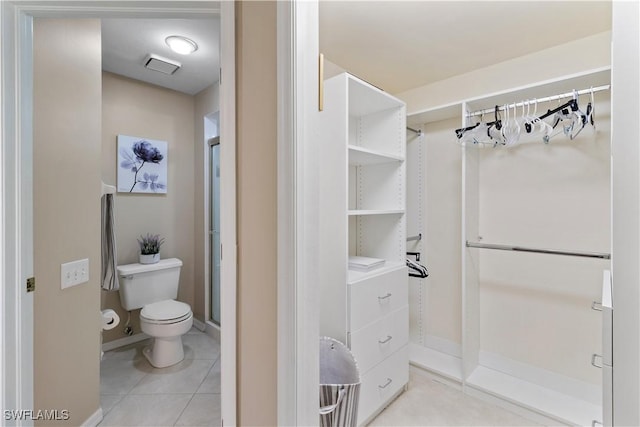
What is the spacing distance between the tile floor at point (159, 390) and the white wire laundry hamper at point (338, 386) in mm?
871

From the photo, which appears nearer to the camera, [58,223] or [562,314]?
[58,223]

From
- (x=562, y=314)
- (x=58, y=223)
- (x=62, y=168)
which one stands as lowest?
(x=562, y=314)

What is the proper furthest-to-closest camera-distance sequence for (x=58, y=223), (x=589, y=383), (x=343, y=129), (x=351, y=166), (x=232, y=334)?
1. (x=351, y=166)
2. (x=589, y=383)
3. (x=343, y=129)
4. (x=58, y=223)
5. (x=232, y=334)

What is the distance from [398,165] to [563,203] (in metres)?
1.11

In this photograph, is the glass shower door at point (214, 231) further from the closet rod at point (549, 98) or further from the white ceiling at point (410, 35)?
the closet rod at point (549, 98)

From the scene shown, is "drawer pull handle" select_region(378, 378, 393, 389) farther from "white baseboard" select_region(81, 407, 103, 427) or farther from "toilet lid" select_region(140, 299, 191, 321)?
"white baseboard" select_region(81, 407, 103, 427)

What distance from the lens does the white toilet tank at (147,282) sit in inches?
98.3

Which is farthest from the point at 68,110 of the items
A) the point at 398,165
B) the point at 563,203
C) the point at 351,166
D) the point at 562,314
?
Answer: the point at 562,314

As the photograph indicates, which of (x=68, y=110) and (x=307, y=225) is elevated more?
(x=68, y=110)

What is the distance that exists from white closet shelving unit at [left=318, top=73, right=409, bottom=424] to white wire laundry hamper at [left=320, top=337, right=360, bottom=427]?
0.10 m

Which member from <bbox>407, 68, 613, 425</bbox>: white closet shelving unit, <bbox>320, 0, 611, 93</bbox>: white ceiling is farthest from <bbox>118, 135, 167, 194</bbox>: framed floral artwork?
<bbox>407, 68, 613, 425</bbox>: white closet shelving unit

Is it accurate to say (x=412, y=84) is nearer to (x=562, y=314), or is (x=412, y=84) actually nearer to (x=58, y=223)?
(x=562, y=314)

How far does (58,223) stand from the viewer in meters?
1.46

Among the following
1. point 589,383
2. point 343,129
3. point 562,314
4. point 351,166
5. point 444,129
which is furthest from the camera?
point 444,129
